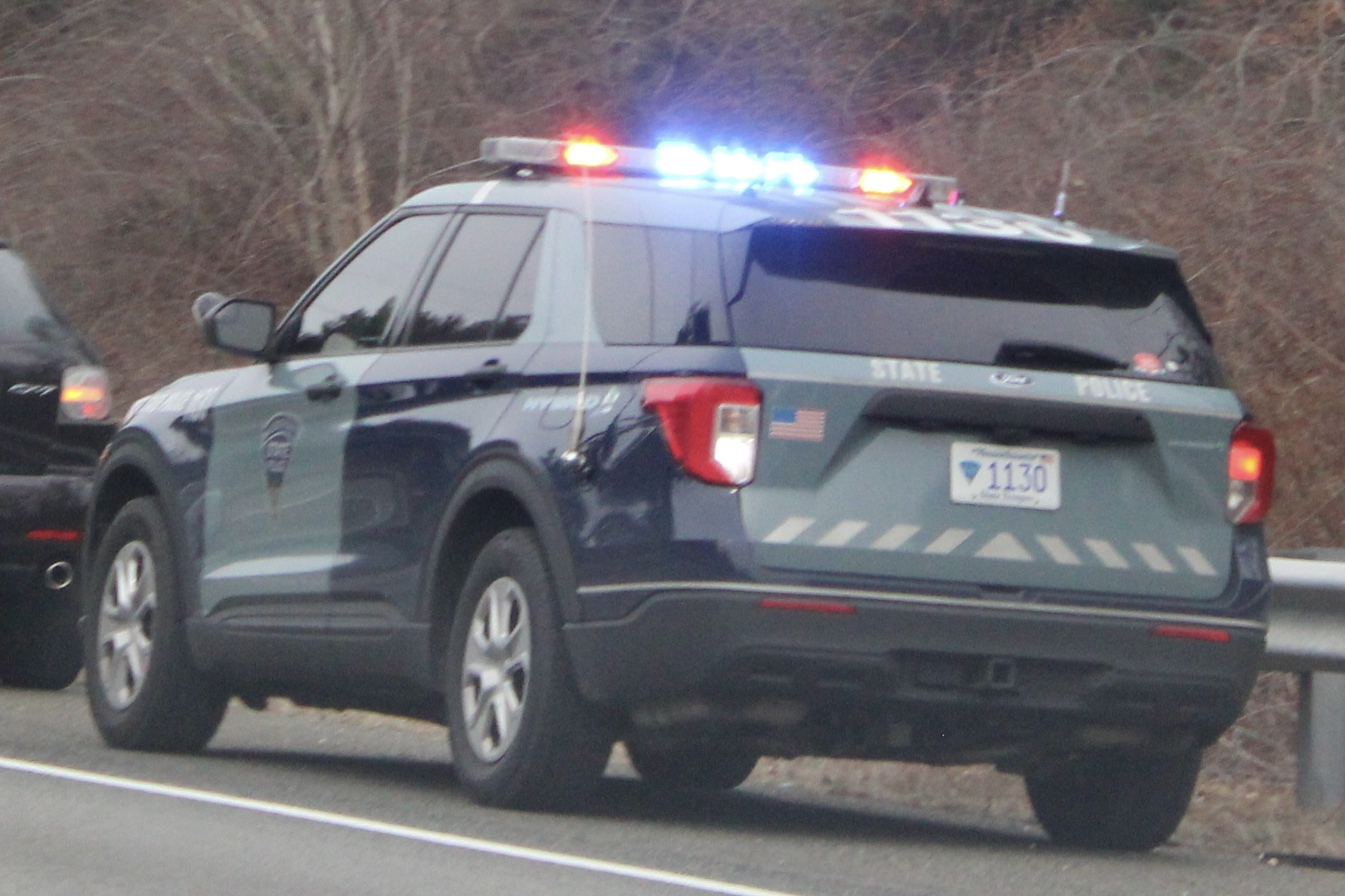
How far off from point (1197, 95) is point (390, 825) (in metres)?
9.13

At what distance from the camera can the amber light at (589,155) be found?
7.07m

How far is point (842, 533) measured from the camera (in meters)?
6.22

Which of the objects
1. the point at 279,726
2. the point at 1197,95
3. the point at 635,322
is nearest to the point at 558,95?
the point at 1197,95

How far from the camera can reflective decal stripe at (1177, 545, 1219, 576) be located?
256 inches

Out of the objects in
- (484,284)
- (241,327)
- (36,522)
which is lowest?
(36,522)

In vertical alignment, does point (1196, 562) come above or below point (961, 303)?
below

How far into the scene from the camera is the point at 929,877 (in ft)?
20.6

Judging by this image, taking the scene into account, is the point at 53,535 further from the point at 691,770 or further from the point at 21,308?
the point at 691,770

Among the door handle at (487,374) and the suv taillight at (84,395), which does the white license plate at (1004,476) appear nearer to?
the door handle at (487,374)

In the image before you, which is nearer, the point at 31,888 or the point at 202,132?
the point at 31,888

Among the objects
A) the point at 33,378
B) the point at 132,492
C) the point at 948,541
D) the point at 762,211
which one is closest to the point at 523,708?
the point at 948,541

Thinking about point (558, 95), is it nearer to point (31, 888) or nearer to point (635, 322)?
point (635, 322)

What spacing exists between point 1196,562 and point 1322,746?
156 centimetres

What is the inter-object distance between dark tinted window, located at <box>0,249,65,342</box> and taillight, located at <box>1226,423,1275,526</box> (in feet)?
17.0
